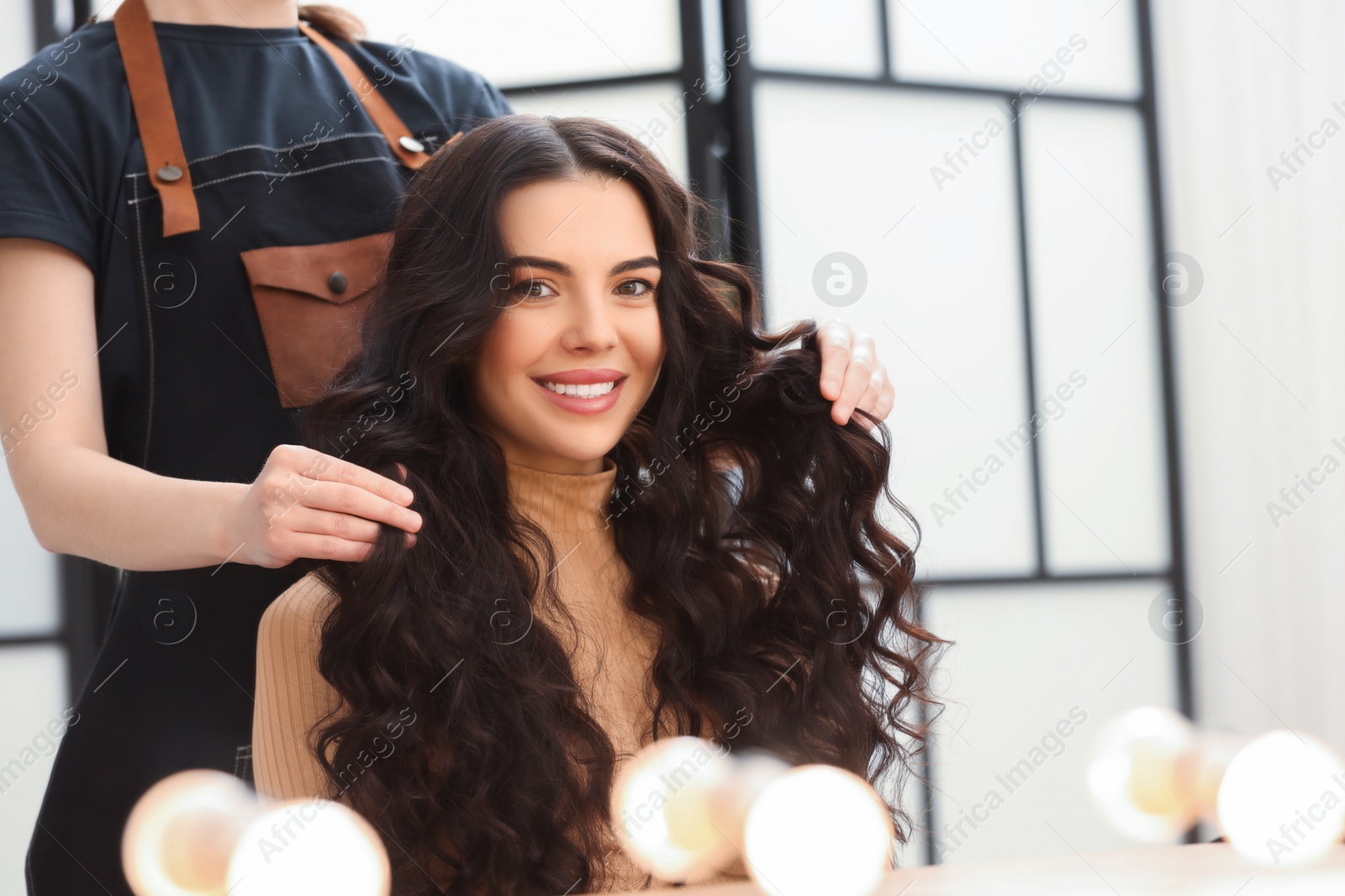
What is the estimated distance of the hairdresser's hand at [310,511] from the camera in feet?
3.32

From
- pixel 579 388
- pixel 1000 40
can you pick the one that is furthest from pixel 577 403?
pixel 1000 40

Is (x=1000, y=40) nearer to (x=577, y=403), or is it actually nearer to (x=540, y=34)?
(x=540, y=34)

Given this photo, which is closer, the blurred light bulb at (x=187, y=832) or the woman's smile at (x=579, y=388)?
the blurred light bulb at (x=187, y=832)

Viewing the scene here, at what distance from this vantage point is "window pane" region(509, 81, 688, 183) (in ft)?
7.49

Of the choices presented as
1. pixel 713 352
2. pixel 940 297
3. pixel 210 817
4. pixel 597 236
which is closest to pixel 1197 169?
pixel 940 297

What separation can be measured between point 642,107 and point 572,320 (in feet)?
3.78

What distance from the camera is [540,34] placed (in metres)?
2.33

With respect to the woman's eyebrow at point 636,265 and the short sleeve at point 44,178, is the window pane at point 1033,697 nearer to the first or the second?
the woman's eyebrow at point 636,265

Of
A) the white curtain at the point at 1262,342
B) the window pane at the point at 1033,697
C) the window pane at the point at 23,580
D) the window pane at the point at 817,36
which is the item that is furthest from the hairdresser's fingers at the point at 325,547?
the white curtain at the point at 1262,342

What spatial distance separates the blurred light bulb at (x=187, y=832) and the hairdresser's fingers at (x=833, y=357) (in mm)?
811

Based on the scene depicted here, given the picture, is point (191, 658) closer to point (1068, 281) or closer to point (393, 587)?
point (393, 587)

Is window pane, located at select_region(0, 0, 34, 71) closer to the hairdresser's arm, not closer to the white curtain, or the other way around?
the hairdresser's arm

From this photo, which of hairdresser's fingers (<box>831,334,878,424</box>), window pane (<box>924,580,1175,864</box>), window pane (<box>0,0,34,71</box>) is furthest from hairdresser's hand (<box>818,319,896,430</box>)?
window pane (<box>0,0,34,71</box>)

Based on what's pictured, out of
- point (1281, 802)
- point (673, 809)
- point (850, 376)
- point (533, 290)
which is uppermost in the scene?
point (533, 290)
